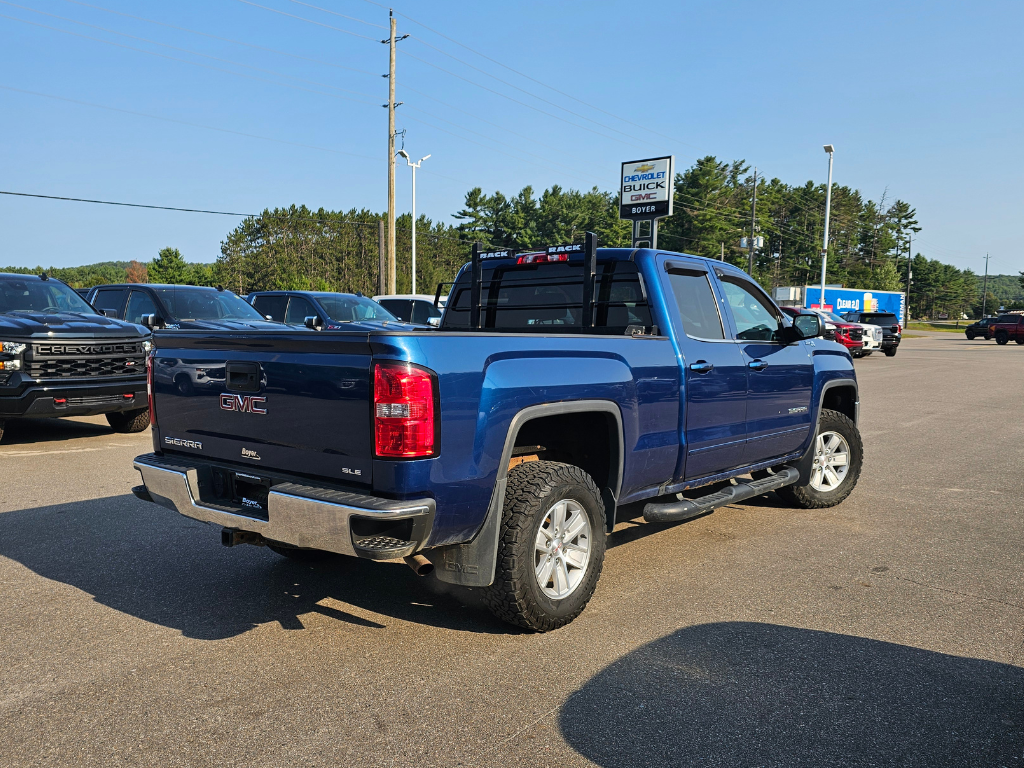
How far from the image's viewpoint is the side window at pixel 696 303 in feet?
16.8

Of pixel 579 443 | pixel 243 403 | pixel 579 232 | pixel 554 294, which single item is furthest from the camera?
pixel 579 232

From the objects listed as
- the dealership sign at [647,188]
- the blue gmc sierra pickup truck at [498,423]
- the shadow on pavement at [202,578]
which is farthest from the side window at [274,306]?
the dealership sign at [647,188]

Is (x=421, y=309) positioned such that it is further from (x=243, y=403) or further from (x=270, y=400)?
(x=270, y=400)

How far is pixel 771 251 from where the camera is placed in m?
110

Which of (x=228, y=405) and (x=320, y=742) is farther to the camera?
(x=228, y=405)

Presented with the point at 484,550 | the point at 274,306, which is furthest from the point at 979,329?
the point at 484,550

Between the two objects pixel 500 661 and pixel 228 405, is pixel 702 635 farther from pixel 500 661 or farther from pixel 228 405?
pixel 228 405

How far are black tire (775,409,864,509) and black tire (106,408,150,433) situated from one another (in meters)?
7.71

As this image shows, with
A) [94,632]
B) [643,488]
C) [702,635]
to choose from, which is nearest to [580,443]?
[643,488]

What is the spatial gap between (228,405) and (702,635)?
257cm

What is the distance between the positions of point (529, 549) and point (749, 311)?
9.41 feet

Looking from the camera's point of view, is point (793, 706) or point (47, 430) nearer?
point (793, 706)

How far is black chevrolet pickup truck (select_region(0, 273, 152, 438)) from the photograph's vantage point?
28.0 feet

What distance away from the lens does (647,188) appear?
33500mm
